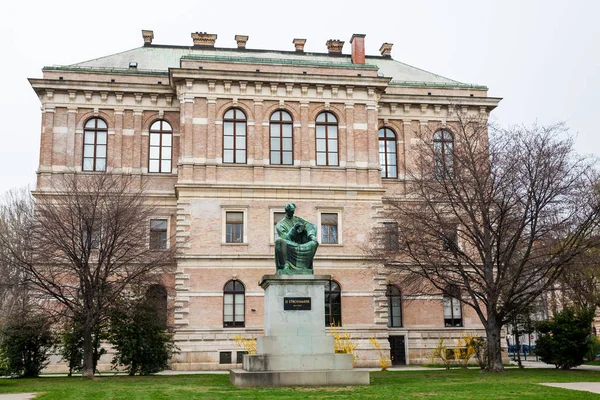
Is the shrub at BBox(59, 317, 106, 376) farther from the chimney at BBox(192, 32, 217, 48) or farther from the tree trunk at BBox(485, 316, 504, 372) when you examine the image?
the chimney at BBox(192, 32, 217, 48)

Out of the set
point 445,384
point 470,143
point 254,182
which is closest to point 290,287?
point 445,384

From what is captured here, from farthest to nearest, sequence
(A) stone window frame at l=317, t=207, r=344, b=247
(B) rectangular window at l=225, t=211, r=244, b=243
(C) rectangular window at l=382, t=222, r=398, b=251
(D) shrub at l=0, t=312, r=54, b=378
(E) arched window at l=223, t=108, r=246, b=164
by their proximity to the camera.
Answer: (E) arched window at l=223, t=108, r=246, b=164
(A) stone window frame at l=317, t=207, r=344, b=247
(B) rectangular window at l=225, t=211, r=244, b=243
(C) rectangular window at l=382, t=222, r=398, b=251
(D) shrub at l=0, t=312, r=54, b=378

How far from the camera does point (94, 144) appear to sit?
4031 centimetres

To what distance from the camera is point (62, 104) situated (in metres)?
40.2

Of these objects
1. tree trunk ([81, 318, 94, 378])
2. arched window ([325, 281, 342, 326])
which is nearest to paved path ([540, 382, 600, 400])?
tree trunk ([81, 318, 94, 378])

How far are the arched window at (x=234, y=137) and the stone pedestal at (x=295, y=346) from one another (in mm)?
18952

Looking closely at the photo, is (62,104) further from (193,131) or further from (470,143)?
(470,143)

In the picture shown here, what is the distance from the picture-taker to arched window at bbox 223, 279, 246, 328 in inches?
1468

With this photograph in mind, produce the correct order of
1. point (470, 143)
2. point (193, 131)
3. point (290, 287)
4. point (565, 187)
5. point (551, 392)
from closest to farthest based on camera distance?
point (551, 392) → point (290, 287) → point (565, 187) → point (470, 143) → point (193, 131)

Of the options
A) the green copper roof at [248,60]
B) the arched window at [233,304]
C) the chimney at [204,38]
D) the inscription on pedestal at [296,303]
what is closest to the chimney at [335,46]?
the green copper roof at [248,60]

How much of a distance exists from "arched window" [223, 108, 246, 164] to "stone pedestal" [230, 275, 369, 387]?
19.0 metres

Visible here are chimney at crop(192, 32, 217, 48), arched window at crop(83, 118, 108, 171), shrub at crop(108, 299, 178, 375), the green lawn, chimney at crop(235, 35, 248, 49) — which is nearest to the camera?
the green lawn

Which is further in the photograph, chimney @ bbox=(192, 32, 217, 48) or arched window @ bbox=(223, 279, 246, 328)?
chimney @ bbox=(192, 32, 217, 48)

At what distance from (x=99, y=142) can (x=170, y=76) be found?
5628 millimetres
